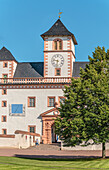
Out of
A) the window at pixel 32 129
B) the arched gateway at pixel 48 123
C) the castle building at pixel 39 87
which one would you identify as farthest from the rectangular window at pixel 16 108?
the arched gateway at pixel 48 123

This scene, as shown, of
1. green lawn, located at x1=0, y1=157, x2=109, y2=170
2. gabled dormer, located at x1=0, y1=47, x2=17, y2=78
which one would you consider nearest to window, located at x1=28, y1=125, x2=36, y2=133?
gabled dormer, located at x1=0, y1=47, x2=17, y2=78

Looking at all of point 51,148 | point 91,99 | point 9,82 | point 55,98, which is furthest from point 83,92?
point 9,82

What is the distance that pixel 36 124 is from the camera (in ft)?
173

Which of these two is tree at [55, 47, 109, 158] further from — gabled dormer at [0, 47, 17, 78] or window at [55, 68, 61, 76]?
gabled dormer at [0, 47, 17, 78]

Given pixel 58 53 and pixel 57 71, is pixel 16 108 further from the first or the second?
pixel 58 53

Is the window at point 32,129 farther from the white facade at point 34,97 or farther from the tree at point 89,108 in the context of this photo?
the tree at point 89,108

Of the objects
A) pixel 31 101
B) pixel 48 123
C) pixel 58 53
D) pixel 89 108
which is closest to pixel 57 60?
pixel 58 53

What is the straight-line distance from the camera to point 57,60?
55.7m

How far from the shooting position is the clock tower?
55344 millimetres

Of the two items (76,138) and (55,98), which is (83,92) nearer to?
(76,138)

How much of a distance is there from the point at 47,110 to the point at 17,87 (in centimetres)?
621

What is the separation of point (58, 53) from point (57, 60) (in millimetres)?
1179

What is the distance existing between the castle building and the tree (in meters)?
21.3

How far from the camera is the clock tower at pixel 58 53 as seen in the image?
182 ft
